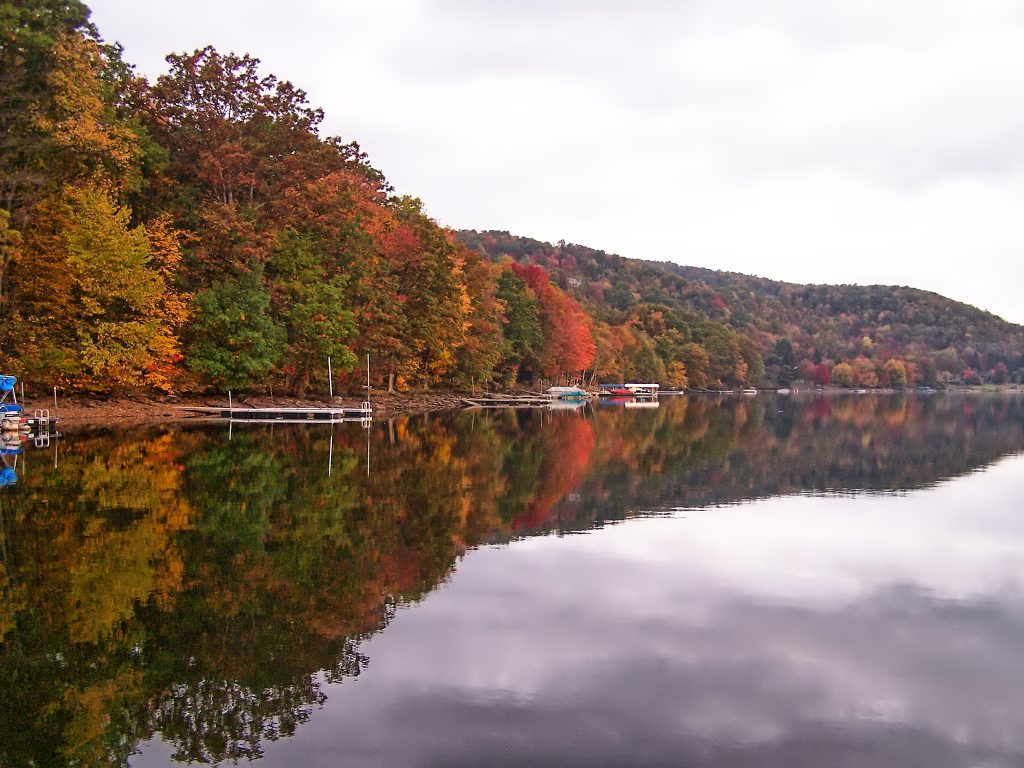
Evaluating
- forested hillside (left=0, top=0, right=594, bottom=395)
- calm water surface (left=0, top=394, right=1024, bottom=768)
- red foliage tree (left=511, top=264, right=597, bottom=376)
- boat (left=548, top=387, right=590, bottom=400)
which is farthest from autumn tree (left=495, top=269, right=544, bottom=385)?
calm water surface (left=0, top=394, right=1024, bottom=768)

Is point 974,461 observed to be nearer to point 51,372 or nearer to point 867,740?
point 867,740

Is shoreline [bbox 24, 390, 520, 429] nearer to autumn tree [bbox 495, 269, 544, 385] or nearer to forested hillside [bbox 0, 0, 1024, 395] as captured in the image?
forested hillside [bbox 0, 0, 1024, 395]

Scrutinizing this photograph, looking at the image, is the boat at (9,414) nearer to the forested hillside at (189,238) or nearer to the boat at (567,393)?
the forested hillside at (189,238)

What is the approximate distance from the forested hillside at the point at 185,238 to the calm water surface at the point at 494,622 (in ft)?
59.8

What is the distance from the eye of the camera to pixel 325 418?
2025 inches

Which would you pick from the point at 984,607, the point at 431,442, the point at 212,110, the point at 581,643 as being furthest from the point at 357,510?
the point at 212,110

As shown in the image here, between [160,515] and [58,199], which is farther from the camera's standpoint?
[58,199]

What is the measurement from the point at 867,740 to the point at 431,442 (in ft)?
99.0

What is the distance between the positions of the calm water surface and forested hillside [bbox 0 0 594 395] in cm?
1823

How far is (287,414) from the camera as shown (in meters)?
52.1

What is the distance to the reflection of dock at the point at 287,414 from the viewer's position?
48.0 metres

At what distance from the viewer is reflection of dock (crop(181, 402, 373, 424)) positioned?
47969mm

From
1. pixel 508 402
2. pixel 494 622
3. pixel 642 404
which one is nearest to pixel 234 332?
pixel 508 402

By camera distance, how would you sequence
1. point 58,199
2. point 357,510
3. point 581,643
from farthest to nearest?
point 58,199 < point 357,510 < point 581,643
